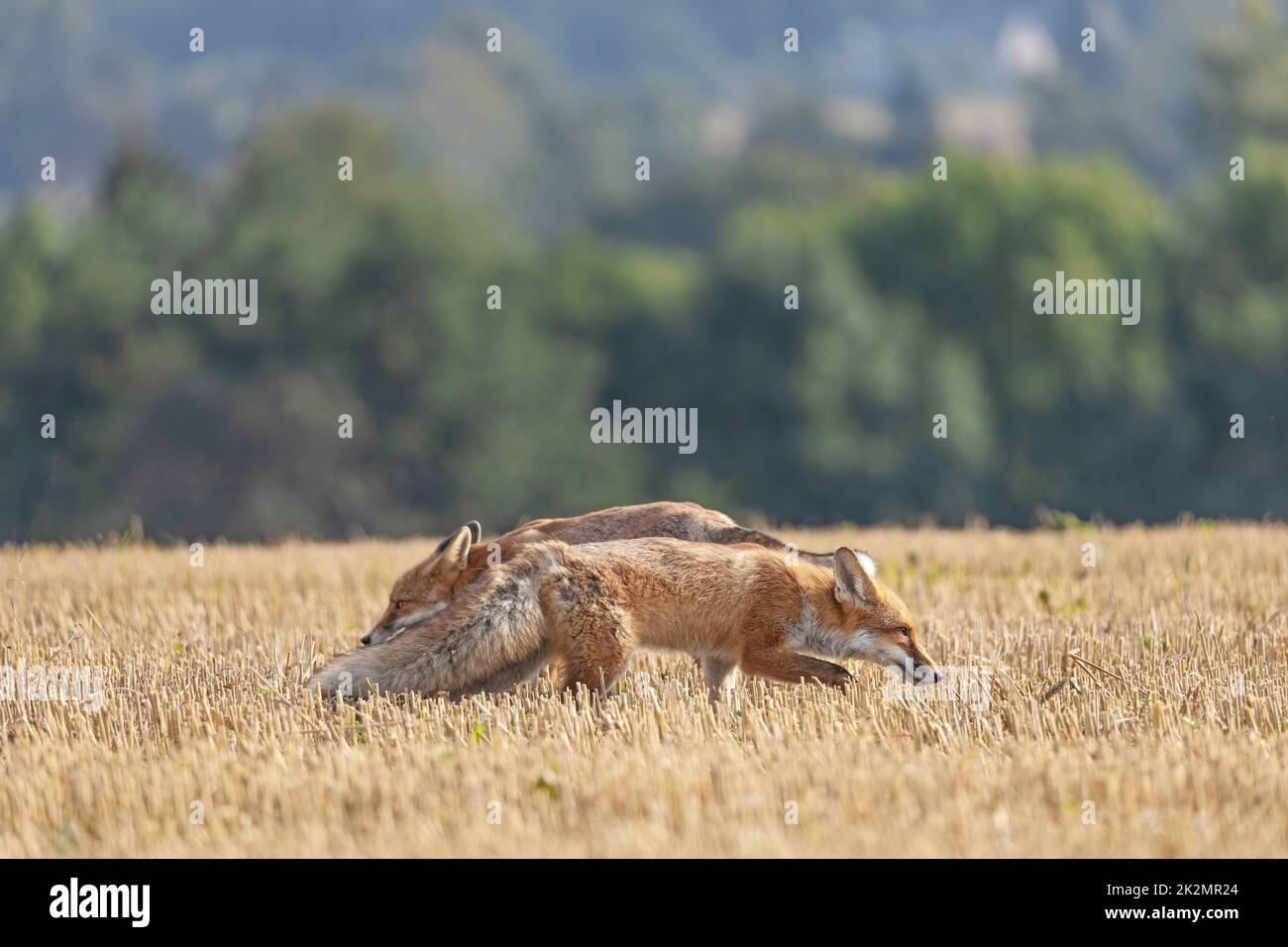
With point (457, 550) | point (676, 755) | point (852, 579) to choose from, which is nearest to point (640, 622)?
point (852, 579)

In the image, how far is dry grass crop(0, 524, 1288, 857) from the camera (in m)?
6.17

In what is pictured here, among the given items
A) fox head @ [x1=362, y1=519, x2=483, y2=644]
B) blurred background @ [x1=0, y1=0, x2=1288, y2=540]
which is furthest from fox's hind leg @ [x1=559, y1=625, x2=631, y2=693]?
blurred background @ [x1=0, y1=0, x2=1288, y2=540]

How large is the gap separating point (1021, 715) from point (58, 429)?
1628 inches

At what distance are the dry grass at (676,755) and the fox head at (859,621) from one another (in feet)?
1.10

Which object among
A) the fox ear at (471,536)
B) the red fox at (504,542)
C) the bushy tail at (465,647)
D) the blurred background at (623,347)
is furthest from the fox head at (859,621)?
the blurred background at (623,347)

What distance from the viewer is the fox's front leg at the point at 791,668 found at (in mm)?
9047

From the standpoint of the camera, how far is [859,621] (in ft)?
31.5

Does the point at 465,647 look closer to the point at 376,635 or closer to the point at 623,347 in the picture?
the point at 376,635

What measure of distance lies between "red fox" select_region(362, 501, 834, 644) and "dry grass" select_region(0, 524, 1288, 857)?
74cm

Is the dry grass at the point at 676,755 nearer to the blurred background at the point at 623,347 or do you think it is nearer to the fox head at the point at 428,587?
the fox head at the point at 428,587

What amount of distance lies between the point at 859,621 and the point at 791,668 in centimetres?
68

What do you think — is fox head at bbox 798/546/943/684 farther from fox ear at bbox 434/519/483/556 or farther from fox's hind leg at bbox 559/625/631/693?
fox ear at bbox 434/519/483/556

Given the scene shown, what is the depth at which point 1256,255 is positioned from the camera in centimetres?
5466
